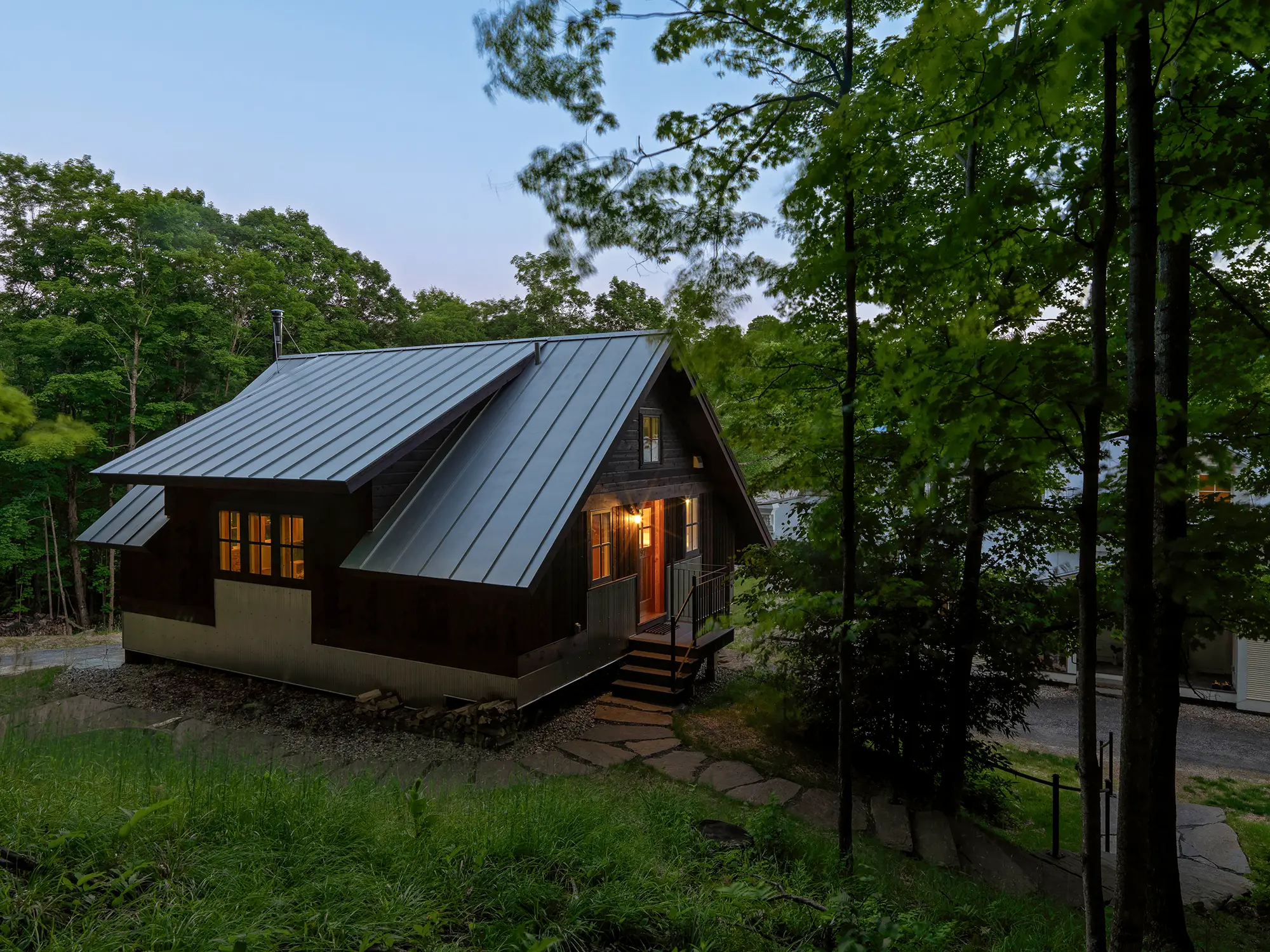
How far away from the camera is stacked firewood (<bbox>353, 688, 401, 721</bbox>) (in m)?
8.01

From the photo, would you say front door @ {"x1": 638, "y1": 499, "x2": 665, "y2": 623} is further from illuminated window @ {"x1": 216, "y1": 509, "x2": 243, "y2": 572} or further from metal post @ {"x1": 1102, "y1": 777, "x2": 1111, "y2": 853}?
metal post @ {"x1": 1102, "y1": 777, "x2": 1111, "y2": 853}

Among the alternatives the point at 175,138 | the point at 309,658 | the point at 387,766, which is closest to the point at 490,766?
the point at 387,766

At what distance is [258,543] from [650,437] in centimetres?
590

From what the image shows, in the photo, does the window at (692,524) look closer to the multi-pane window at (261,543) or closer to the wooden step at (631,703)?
the wooden step at (631,703)

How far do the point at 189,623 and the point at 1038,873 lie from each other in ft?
36.0

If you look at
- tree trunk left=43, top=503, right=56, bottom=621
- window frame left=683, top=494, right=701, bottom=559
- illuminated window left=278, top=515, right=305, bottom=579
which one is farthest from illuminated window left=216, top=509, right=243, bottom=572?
tree trunk left=43, top=503, right=56, bottom=621

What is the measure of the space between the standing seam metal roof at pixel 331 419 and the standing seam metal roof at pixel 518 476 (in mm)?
617

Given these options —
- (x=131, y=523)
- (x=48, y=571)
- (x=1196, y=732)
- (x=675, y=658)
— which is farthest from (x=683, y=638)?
(x=48, y=571)

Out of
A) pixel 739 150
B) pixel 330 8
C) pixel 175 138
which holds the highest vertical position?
pixel 175 138

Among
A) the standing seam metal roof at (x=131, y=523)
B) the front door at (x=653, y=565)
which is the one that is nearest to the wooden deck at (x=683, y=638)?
the front door at (x=653, y=565)

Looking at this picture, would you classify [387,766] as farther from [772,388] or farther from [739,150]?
[739,150]

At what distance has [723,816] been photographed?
554 cm

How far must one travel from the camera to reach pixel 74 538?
19.5 m

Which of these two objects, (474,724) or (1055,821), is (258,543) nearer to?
(474,724)
